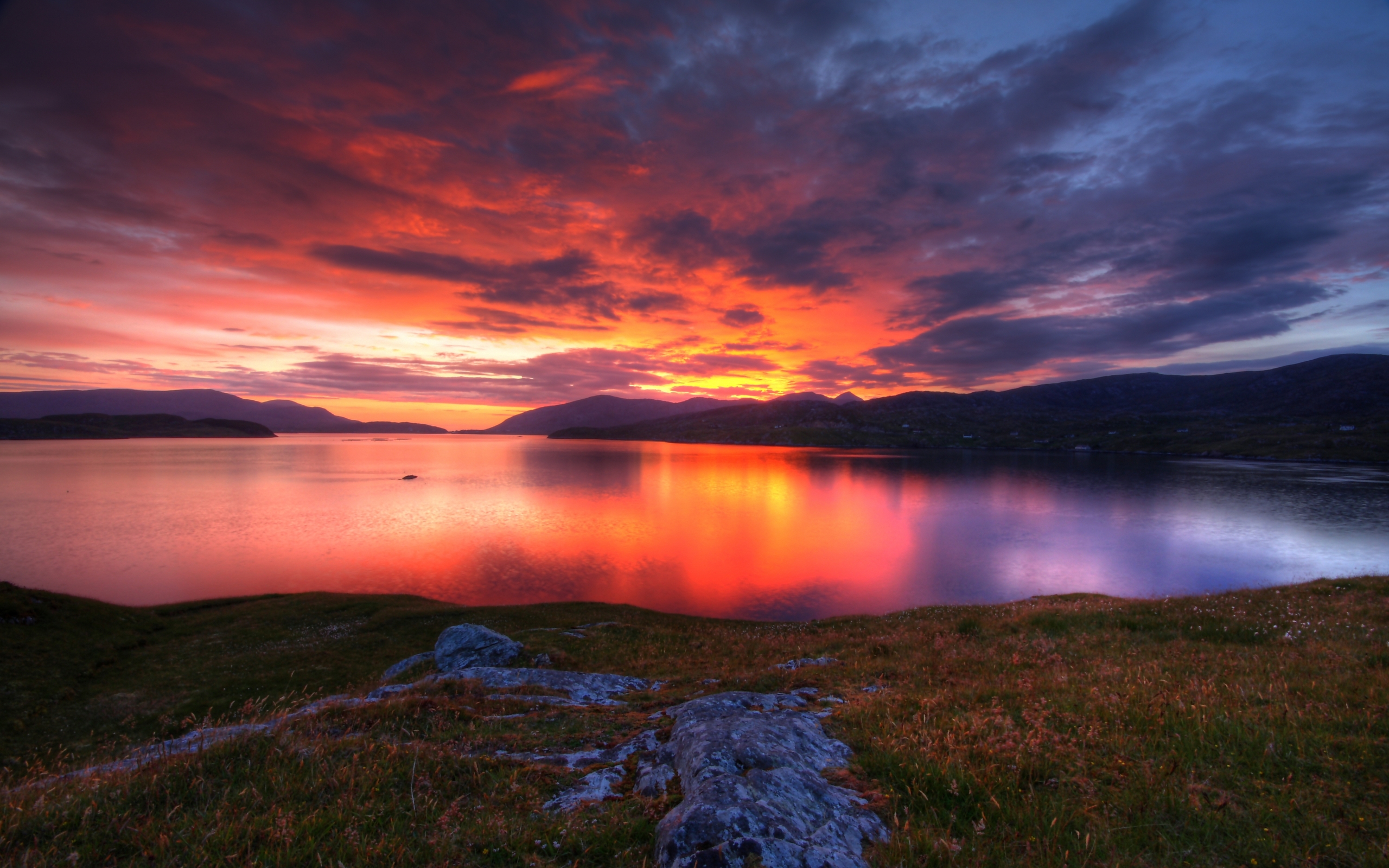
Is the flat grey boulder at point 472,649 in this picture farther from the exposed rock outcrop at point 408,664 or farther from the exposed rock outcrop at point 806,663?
the exposed rock outcrop at point 806,663

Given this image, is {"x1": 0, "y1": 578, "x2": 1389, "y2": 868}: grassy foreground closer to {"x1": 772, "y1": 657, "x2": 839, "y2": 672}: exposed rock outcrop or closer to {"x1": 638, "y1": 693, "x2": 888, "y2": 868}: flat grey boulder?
{"x1": 638, "y1": 693, "x2": 888, "y2": 868}: flat grey boulder

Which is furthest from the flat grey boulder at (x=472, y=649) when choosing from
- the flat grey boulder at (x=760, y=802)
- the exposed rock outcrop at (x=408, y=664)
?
the flat grey boulder at (x=760, y=802)

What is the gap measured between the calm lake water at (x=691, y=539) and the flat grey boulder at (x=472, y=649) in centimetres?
2820

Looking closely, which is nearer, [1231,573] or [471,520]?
[1231,573]

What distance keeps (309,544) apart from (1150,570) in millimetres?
105477

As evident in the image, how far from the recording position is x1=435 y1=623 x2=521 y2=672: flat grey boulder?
22219 millimetres

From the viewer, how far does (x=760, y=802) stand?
5844mm

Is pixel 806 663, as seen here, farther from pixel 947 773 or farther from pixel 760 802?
pixel 760 802

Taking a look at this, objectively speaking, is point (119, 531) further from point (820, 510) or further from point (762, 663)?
point (820, 510)

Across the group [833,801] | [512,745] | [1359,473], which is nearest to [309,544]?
[512,745]

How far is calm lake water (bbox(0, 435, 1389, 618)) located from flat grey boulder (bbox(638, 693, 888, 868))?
40722mm

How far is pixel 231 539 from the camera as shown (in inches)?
2842

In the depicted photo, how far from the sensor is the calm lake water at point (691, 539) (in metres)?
53.0

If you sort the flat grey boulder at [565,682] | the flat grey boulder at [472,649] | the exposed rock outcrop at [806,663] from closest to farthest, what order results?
1. the flat grey boulder at [565,682]
2. the exposed rock outcrop at [806,663]
3. the flat grey boulder at [472,649]
